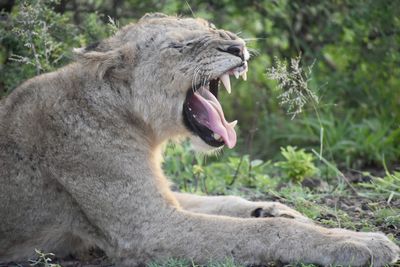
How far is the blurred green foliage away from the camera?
806 centimetres

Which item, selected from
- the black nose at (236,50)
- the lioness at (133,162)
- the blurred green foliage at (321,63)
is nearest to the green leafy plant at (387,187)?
the lioness at (133,162)

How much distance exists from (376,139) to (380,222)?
2.85m

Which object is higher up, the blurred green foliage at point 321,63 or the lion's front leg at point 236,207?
the lion's front leg at point 236,207

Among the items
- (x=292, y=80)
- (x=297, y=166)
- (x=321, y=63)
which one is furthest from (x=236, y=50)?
(x=321, y=63)

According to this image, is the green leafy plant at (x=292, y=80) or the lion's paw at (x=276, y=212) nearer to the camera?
the lion's paw at (x=276, y=212)

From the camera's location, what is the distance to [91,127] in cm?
491

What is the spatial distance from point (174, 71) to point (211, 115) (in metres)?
0.37

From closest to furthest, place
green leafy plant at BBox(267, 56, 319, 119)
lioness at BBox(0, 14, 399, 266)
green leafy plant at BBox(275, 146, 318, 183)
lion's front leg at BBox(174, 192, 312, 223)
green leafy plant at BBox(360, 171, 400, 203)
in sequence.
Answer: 1. lioness at BBox(0, 14, 399, 266)
2. lion's front leg at BBox(174, 192, 312, 223)
3. green leafy plant at BBox(267, 56, 319, 119)
4. green leafy plant at BBox(360, 171, 400, 203)
5. green leafy plant at BBox(275, 146, 318, 183)

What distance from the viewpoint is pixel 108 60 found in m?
5.06

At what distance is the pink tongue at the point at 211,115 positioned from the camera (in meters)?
5.16

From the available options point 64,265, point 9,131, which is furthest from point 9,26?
point 64,265

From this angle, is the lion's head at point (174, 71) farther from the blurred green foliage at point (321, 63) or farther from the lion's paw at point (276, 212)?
the blurred green foliage at point (321, 63)

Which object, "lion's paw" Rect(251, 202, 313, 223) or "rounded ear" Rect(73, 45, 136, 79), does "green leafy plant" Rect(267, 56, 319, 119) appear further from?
"rounded ear" Rect(73, 45, 136, 79)

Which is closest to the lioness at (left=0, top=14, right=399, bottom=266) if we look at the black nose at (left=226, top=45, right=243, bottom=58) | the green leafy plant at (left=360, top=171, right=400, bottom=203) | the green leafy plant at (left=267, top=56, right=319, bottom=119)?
the black nose at (left=226, top=45, right=243, bottom=58)
